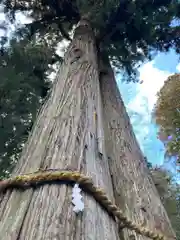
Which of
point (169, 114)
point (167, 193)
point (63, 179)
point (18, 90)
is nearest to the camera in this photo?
point (63, 179)

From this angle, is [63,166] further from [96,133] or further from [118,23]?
[118,23]

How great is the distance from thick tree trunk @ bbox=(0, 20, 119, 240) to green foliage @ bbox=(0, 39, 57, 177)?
195 centimetres

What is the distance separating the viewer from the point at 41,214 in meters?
1.37

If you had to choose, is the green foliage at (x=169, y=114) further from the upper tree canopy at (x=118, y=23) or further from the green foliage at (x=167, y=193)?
the upper tree canopy at (x=118, y=23)

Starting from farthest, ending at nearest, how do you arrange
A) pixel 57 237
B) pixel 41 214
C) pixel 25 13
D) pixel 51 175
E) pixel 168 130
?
pixel 168 130, pixel 25 13, pixel 51 175, pixel 41 214, pixel 57 237

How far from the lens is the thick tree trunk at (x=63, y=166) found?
52.1 inches

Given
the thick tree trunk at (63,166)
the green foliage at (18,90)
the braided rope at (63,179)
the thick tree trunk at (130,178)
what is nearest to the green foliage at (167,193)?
the thick tree trunk at (130,178)

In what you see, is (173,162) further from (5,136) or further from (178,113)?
(5,136)

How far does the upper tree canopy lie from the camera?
16.2 feet

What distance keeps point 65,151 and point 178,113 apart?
7072mm

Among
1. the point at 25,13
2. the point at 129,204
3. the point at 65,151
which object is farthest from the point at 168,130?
the point at 65,151

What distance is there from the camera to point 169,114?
29.0 feet

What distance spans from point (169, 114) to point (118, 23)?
428 centimetres

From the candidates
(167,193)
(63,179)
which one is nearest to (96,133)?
(63,179)
